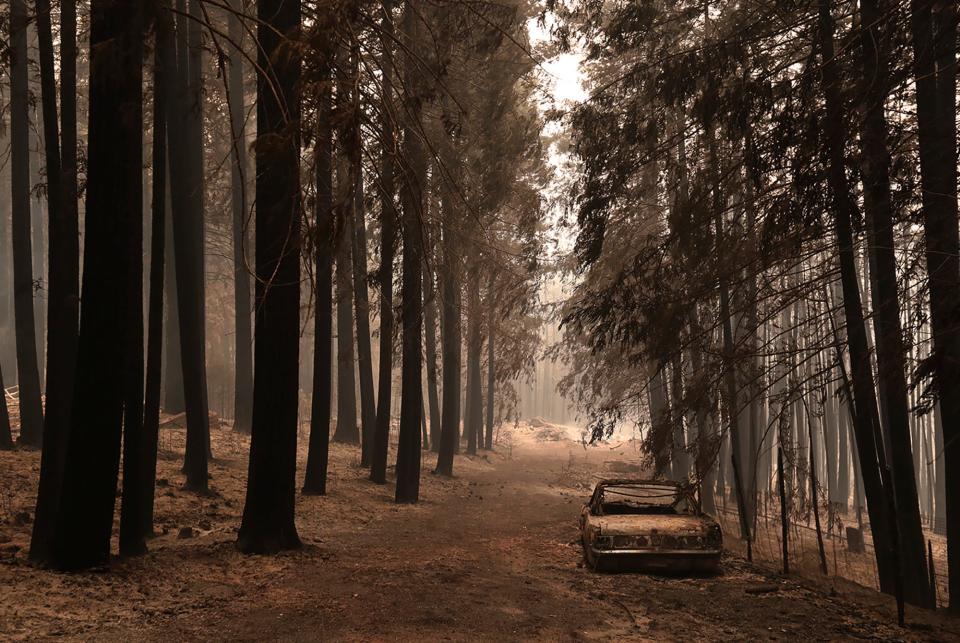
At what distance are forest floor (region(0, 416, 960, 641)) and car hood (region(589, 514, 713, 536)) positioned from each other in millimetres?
592

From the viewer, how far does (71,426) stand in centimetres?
773

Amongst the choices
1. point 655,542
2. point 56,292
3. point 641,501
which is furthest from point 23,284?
point 655,542

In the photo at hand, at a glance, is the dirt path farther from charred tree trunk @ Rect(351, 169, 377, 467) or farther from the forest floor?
charred tree trunk @ Rect(351, 169, 377, 467)

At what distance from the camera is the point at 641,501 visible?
11.7 metres

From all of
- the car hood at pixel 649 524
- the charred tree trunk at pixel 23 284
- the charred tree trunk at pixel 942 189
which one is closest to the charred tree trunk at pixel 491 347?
the charred tree trunk at pixel 23 284

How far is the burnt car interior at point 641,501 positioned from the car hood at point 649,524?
1.29 ft

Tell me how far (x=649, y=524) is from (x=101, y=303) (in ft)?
23.8

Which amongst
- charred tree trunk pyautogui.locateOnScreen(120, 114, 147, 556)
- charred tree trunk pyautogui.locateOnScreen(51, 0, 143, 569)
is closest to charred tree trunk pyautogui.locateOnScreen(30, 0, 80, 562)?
charred tree trunk pyautogui.locateOnScreen(120, 114, 147, 556)

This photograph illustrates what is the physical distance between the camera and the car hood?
34.0ft

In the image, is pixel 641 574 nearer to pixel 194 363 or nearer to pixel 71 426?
pixel 71 426

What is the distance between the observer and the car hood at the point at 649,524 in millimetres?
10359

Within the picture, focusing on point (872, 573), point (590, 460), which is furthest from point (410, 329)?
point (590, 460)

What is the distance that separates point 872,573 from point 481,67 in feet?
48.0

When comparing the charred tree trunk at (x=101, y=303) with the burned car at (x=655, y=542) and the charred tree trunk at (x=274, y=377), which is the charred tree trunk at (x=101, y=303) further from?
the burned car at (x=655, y=542)
